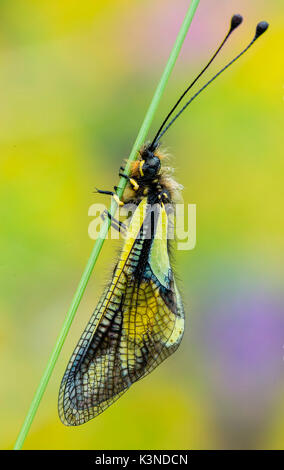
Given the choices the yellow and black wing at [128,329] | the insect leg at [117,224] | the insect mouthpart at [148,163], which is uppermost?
the insect mouthpart at [148,163]

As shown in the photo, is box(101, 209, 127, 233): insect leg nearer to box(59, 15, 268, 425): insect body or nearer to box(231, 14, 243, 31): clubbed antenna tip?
box(59, 15, 268, 425): insect body

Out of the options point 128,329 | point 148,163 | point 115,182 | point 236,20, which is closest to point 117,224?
point 148,163

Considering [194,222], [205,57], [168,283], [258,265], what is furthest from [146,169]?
[205,57]

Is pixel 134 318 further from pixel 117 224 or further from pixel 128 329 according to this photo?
pixel 117 224

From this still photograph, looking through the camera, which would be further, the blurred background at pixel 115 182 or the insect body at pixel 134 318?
the blurred background at pixel 115 182

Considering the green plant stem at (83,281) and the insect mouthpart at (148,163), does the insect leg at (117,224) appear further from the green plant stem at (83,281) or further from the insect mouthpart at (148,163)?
the insect mouthpart at (148,163)

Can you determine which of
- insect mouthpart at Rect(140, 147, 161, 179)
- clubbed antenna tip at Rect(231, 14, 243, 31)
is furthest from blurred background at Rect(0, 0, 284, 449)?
clubbed antenna tip at Rect(231, 14, 243, 31)

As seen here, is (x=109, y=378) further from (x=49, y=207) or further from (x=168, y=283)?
(x=49, y=207)

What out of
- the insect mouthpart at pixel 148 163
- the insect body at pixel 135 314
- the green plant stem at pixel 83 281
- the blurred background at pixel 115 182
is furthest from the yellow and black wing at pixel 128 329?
the blurred background at pixel 115 182
